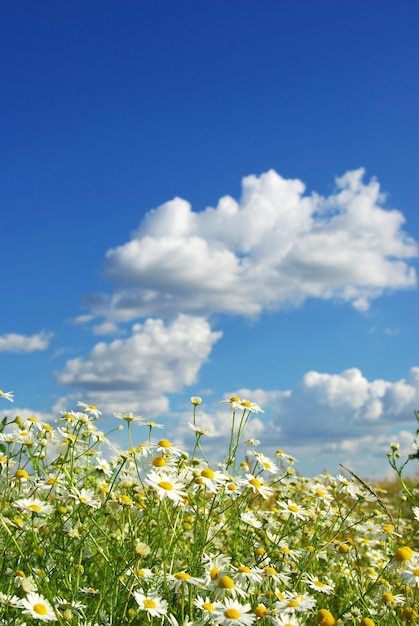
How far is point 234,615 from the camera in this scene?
11.5 ft

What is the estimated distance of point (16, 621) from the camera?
3729mm

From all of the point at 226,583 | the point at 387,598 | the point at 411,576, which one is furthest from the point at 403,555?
the point at 226,583

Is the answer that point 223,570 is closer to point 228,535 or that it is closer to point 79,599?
point 79,599

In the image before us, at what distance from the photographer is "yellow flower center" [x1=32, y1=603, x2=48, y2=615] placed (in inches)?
135

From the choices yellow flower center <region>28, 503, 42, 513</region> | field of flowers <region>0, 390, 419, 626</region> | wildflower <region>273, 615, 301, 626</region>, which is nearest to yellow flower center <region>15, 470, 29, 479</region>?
field of flowers <region>0, 390, 419, 626</region>

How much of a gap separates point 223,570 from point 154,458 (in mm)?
729

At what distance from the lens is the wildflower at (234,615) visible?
3.46 meters

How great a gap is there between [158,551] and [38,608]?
4.87 feet

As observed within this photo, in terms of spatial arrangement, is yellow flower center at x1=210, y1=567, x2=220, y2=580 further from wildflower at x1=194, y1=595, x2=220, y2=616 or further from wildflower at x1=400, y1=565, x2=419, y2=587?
wildflower at x1=400, y1=565, x2=419, y2=587

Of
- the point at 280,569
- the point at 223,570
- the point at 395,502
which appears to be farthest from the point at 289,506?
the point at 395,502

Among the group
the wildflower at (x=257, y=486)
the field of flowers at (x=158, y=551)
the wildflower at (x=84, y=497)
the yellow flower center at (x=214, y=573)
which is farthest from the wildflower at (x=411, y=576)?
the wildflower at (x=84, y=497)

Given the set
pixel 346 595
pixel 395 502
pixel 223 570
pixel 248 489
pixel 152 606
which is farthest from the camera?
pixel 395 502

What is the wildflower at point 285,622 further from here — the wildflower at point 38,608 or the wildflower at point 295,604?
the wildflower at point 38,608

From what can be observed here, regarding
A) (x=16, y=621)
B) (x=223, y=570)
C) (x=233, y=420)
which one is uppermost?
(x=233, y=420)
